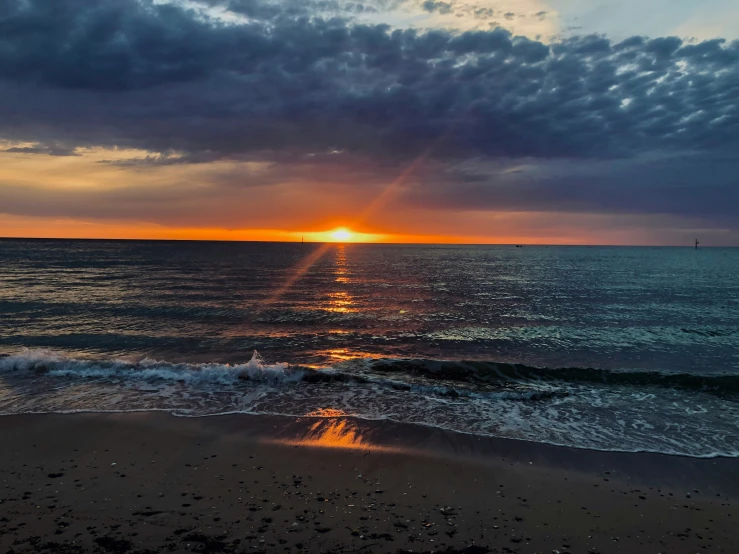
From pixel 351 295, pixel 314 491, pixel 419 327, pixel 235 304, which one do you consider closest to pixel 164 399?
pixel 314 491

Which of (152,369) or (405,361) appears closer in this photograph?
(152,369)

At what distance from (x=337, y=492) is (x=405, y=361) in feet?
36.8

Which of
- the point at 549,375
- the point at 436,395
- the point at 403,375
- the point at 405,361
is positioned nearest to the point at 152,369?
the point at 403,375

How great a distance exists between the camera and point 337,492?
837 centimetres

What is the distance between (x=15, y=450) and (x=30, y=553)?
16.4 feet

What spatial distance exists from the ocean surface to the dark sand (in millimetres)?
1475

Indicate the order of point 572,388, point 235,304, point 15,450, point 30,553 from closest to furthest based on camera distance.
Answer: point 30,553 < point 15,450 < point 572,388 < point 235,304

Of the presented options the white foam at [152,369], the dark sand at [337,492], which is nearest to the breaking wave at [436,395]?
the white foam at [152,369]

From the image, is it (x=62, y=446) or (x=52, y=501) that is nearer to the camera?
(x=52, y=501)

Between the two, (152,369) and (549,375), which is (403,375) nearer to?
(549,375)

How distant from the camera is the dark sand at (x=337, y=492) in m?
6.88

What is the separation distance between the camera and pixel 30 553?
6332 mm

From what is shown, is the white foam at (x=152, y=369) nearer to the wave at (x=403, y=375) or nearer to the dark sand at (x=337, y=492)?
the wave at (x=403, y=375)

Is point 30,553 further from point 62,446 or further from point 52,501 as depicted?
point 62,446
